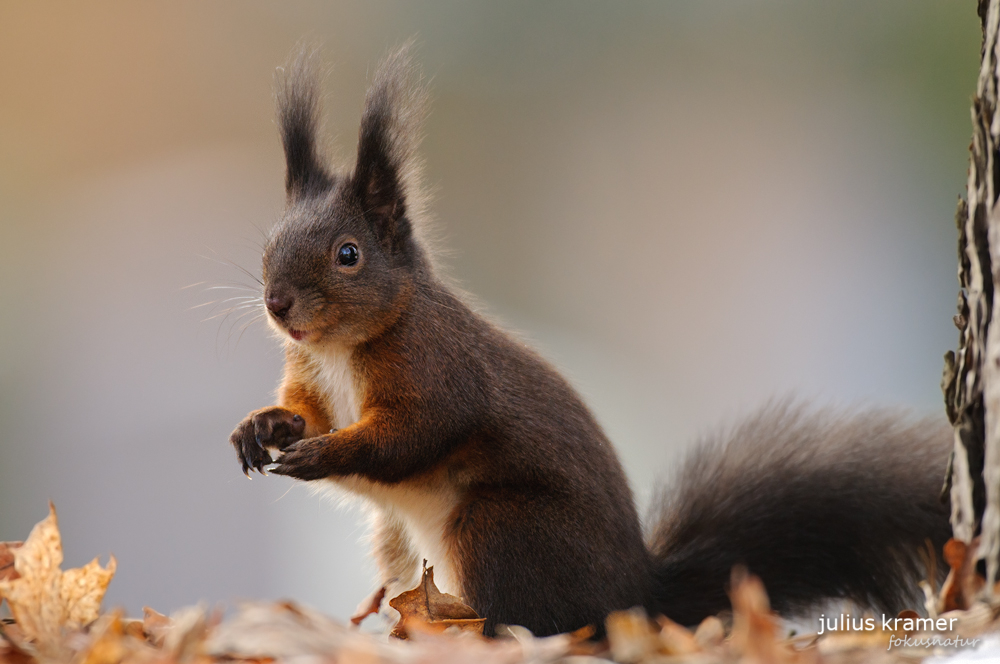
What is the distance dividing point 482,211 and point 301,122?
5.75 feet

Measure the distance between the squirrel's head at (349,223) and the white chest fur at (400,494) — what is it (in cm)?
8

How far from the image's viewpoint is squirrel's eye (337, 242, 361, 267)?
4.55ft

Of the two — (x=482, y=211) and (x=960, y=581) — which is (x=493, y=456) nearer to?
(x=960, y=581)

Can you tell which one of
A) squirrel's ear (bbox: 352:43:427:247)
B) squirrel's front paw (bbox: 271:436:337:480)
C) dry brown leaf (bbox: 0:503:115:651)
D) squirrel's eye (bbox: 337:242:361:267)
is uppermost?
squirrel's ear (bbox: 352:43:427:247)

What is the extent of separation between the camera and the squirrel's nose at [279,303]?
1326 mm

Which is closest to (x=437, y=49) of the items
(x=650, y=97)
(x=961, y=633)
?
(x=650, y=97)

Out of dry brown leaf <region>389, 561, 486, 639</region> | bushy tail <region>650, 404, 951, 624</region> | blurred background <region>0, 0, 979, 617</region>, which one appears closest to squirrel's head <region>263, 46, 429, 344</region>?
dry brown leaf <region>389, 561, 486, 639</region>

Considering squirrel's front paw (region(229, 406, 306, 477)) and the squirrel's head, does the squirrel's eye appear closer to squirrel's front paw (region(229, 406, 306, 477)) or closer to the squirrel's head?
the squirrel's head

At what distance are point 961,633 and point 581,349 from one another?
2.28 metres

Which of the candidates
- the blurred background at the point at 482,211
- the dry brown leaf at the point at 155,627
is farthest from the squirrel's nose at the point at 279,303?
the blurred background at the point at 482,211

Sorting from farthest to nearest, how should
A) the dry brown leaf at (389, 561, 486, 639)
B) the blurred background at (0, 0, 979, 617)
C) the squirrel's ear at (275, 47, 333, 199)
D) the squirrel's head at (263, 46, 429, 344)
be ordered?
the blurred background at (0, 0, 979, 617)
the squirrel's ear at (275, 47, 333, 199)
the squirrel's head at (263, 46, 429, 344)
the dry brown leaf at (389, 561, 486, 639)

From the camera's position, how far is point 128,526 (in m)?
2.78

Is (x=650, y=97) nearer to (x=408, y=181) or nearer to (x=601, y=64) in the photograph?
(x=601, y=64)

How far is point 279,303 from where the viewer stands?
133 centimetres
